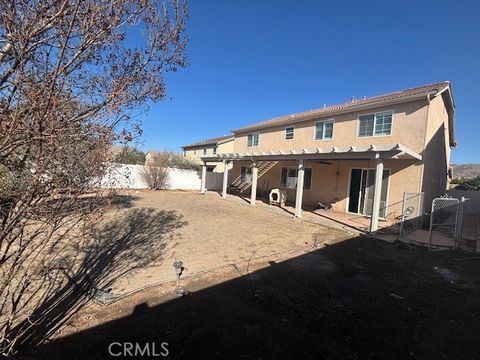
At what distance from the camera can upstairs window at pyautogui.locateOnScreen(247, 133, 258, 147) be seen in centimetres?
2084

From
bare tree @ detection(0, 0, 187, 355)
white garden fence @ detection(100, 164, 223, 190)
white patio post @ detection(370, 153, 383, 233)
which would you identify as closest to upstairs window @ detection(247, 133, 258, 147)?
white garden fence @ detection(100, 164, 223, 190)

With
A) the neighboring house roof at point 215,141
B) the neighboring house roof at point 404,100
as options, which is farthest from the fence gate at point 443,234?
the neighboring house roof at point 215,141

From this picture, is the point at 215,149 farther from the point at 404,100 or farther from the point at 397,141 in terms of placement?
the point at 404,100

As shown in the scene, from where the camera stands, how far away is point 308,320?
3.81 metres

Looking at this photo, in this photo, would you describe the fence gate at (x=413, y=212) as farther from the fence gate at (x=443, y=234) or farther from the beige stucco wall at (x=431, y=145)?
the beige stucco wall at (x=431, y=145)

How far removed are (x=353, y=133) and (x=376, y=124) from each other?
122 cm

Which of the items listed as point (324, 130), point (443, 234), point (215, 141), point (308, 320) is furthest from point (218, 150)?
point (308, 320)

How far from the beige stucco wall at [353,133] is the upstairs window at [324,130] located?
219 mm

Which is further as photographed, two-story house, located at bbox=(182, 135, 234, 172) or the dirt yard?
two-story house, located at bbox=(182, 135, 234, 172)

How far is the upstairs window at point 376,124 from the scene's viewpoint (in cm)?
1207

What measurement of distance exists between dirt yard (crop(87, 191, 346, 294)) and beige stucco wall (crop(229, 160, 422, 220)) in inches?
139

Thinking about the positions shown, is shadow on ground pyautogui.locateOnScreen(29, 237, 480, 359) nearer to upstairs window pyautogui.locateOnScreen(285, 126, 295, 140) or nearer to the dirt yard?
the dirt yard

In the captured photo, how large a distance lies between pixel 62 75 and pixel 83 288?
12.0 feet

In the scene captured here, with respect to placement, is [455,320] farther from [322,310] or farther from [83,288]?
[83,288]
